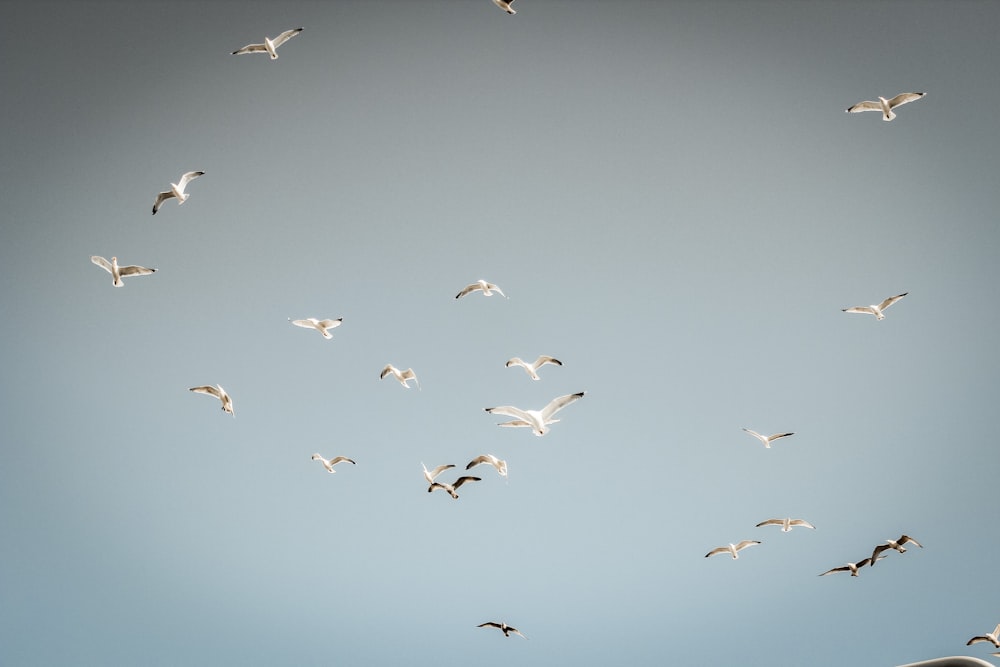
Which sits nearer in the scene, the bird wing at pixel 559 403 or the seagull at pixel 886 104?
the bird wing at pixel 559 403

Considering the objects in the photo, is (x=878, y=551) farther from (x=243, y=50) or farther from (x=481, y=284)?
(x=243, y=50)

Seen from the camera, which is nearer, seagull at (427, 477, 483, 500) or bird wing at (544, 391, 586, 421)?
bird wing at (544, 391, 586, 421)

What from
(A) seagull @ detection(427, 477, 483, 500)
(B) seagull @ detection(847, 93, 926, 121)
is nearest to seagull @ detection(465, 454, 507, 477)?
(A) seagull @ detection(427, 477, 483, 500)

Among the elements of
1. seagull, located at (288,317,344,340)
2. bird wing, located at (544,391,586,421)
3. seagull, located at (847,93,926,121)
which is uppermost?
seagull, located at (847,93,926,121)

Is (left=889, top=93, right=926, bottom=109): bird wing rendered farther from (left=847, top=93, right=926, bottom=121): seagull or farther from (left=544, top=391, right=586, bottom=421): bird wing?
(left=544, top=391, right=586, bottom=421): bird wing

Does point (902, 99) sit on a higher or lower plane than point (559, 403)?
higher

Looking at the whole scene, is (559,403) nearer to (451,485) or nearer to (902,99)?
(451,485)

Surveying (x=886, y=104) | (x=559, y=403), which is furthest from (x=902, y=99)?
(x=559, y=403)

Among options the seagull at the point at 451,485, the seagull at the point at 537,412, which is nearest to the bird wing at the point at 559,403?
the seagull at the point at 537,412

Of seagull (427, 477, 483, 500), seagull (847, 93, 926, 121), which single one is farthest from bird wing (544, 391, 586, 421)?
seagull (847, 93, 926, 121)

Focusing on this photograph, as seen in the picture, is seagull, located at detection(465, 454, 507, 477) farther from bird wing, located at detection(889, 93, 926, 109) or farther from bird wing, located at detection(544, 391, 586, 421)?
bird wing, located at detection(889, 93, 926, 109)

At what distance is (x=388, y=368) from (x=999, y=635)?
14.4 m

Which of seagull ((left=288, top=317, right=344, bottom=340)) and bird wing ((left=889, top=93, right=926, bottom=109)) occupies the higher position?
bird wing ((left=889, top=93, right=926, bottom=109))

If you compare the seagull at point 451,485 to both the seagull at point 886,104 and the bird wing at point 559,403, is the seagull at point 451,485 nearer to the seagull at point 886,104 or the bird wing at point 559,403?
the bird wing at point 559,403
